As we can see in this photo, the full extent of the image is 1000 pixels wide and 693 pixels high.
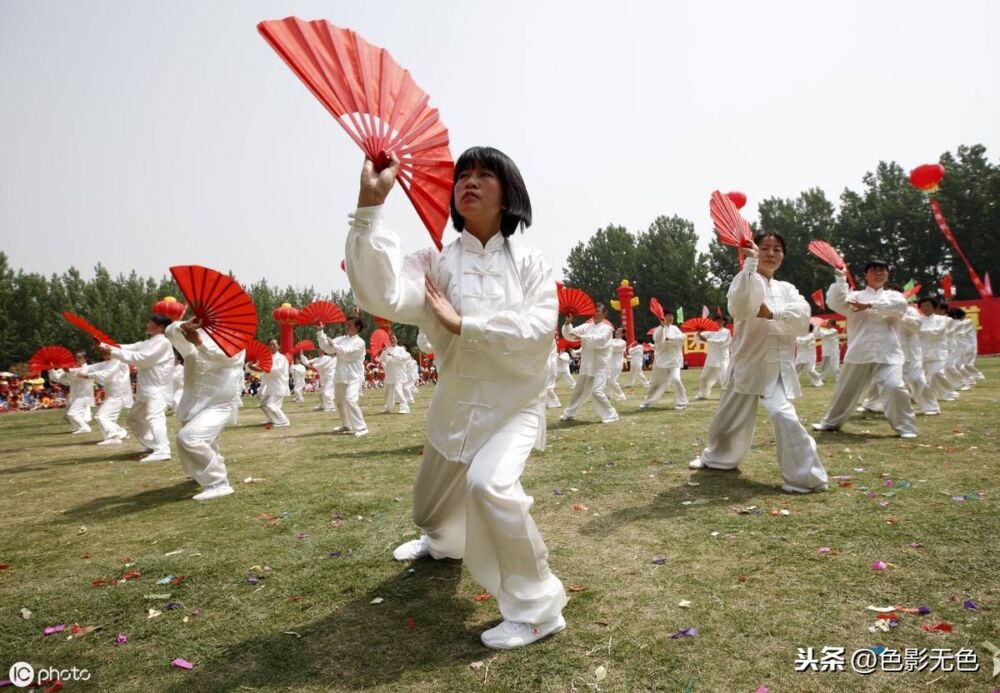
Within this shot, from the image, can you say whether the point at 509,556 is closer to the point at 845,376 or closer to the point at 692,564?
the point at 692,564

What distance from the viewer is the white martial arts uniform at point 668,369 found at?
41.9 feet

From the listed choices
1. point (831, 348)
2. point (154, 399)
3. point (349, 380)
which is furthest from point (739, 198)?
point (831, 348)

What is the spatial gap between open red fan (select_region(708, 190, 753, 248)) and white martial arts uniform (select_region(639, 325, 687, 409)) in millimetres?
8147

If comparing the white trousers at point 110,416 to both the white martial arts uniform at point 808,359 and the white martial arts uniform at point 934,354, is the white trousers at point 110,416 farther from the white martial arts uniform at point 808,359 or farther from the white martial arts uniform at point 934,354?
the white martial arts uniform at point 808,359

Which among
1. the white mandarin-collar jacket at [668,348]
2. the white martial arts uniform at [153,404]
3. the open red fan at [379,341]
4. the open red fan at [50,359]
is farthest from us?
the open red fan at [379,341]

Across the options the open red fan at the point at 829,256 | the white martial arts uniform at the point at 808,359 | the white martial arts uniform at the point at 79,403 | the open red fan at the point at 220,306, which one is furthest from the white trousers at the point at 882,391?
the white martial arts uniform at the point at 79,403

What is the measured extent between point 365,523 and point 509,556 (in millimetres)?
2344

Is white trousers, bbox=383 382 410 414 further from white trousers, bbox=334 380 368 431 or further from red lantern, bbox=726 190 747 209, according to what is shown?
red lantern, bbox=726 190 747 209

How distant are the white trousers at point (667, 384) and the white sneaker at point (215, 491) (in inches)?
357

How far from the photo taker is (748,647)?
8.41 feet

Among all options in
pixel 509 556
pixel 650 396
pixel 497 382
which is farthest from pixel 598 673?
pixel 650 396

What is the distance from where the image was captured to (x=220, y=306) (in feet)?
19.4

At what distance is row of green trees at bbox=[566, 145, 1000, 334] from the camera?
1534 inches

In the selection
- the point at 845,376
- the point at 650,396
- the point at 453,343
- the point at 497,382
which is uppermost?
the point at 453,343
